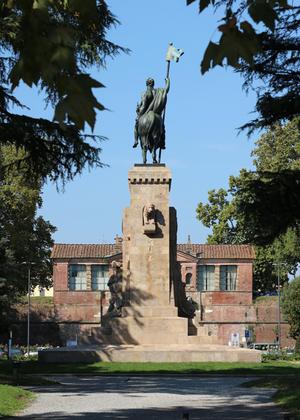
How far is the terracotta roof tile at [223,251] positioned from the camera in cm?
7800

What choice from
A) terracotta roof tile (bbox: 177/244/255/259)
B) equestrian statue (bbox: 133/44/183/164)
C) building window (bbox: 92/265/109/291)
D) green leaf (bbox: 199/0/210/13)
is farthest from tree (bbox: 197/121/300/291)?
green leaf (bbox: 199/0/210/13)

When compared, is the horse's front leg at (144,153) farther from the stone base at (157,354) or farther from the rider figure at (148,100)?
the stone base at (157,354)

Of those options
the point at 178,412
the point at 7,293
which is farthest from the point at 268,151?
the point at 178,412

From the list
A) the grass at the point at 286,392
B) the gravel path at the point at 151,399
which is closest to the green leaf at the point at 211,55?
the grass at the point at 286,392

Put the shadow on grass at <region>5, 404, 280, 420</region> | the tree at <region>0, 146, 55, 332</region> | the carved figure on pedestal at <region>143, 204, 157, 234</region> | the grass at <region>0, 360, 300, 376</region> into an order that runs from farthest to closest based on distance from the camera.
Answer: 1. the tree at <region>0, 146, 55, 332</region>
2. the carved figure on pedestal at <region>143, 204, 157, 234</region>
3. the grass at <region>0, 360, 300, 376</region>
4. the shadow on grass at <region>5, 404, 280, 420</region>

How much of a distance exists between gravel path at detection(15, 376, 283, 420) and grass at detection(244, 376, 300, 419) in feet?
0.72

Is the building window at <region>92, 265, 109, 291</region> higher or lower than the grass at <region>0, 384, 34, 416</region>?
higher

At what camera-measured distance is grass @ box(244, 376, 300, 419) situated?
1465 cm

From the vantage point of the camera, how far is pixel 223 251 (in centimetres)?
7850

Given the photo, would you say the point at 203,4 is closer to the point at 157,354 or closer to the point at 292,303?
the point at 157,354

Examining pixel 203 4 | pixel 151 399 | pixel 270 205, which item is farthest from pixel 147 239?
pixel 203 4

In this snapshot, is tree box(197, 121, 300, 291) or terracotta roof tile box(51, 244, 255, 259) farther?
terracotta roof tile box(51, 244, 255, 259)

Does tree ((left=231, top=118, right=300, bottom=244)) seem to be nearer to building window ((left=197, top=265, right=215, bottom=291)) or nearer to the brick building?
the brick building

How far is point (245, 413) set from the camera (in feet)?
47.7
